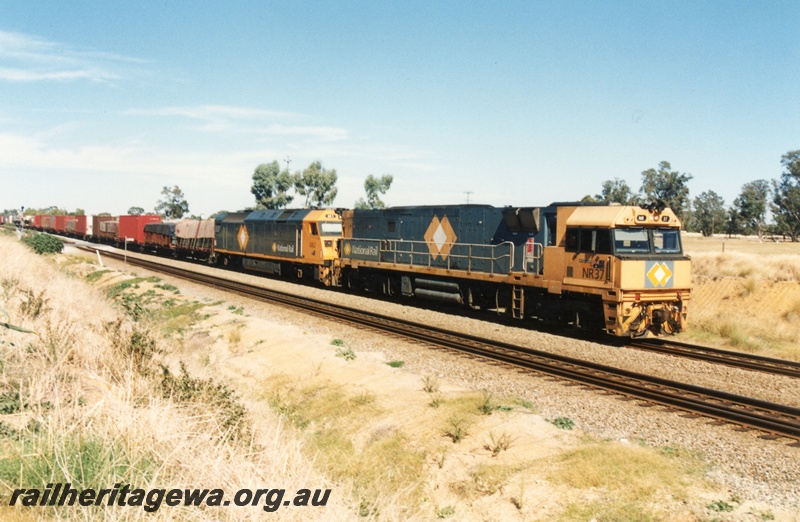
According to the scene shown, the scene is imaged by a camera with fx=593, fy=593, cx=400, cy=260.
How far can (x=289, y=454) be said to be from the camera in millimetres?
6637

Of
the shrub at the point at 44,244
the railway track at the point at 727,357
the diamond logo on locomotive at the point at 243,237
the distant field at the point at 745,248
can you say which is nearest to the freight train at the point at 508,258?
the railway track at the point at 727,357

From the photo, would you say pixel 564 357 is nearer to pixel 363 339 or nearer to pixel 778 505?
pixel 363 339

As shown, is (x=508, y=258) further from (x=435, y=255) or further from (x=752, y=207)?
(x=752, y=207)

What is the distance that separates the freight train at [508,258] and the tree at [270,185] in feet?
205

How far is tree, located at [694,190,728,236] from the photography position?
120 meters

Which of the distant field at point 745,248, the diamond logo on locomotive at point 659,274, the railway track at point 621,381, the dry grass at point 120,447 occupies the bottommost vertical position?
the railway track at point 621,381

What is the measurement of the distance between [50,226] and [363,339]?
279ft

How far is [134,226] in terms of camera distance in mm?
56781

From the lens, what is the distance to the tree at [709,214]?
11998 centimetres

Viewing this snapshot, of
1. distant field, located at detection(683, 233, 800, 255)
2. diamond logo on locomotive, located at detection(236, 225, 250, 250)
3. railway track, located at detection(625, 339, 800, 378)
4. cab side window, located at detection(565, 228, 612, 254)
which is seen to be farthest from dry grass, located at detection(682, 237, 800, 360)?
diamond logo on locomotive, located at detection(236, 225, 250, 250)

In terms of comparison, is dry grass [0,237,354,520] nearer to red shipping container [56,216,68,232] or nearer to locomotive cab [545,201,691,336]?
locomotive cab [545,201,691,336]

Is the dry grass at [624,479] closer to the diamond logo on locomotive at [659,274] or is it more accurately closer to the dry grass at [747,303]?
the diamond logo on locomotive at [659,274]

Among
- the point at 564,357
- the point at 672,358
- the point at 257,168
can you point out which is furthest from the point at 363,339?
the point at 257,168

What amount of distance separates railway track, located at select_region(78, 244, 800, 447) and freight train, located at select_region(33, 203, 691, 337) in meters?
3.07
